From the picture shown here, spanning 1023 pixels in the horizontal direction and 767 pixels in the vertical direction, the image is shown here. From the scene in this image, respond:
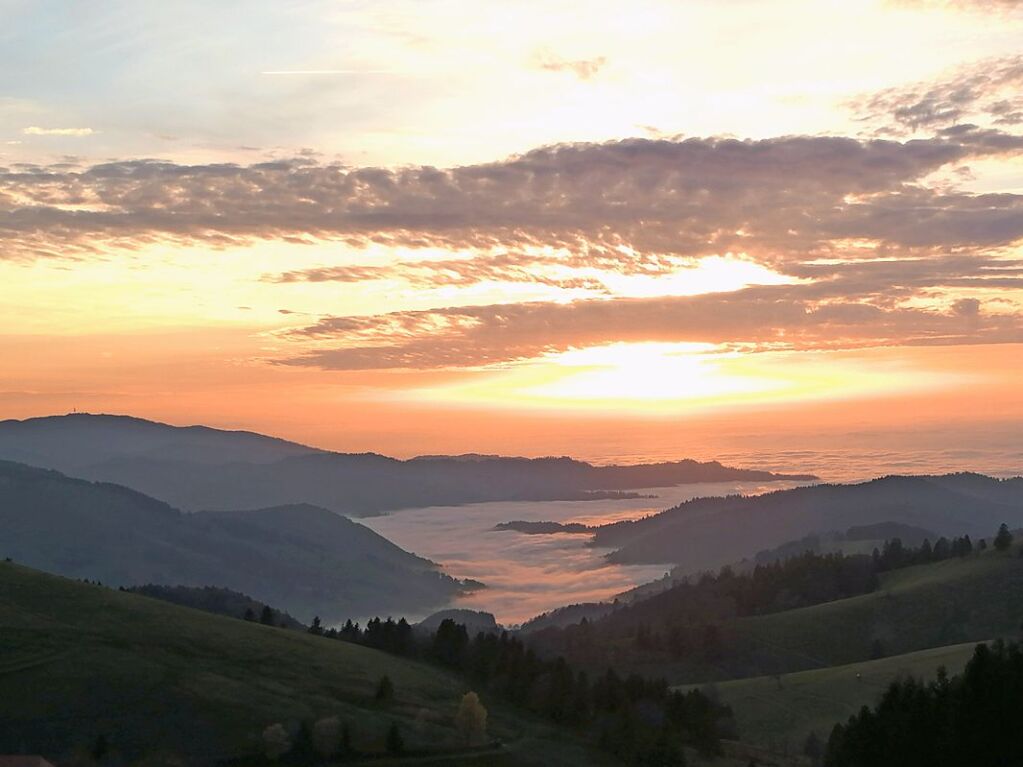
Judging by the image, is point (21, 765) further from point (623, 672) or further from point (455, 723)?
point (623, 672)

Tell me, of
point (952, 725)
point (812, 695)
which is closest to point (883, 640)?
point (812, 695)

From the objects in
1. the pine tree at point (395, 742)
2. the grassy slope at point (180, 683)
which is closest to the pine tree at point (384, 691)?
the grassy slope at point (180, 683)

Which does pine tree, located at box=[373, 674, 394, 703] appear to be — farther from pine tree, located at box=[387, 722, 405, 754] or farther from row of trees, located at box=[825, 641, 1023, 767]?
row of trees, located at box=[825, 641, 1023, 767]

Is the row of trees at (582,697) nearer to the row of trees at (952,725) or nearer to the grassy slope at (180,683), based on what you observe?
the grassy slope at (180,683)

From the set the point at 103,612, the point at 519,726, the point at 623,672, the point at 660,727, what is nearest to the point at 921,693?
the point at 660,727

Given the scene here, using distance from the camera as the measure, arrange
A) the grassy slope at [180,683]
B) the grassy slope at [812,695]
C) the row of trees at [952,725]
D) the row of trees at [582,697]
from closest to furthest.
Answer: the row of trees at [952,725] < the grassy slope at [180,683] < the row of trees at [582,697] < the grassy slope at [812,695]

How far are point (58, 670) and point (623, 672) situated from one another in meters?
111

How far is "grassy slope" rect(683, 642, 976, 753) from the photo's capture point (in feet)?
414

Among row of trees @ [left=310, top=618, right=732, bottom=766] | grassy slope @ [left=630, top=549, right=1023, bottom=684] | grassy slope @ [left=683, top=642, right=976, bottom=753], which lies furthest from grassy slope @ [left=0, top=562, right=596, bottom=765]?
grassy slope @ [left=630, top=549, right=1023, bottom=684]

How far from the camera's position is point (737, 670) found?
186 meters

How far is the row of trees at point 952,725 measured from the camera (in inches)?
2852

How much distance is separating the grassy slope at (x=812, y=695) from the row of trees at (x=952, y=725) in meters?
39.0

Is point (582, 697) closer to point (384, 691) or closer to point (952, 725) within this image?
point (384, 691)

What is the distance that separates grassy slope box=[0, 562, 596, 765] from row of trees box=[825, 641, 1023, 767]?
24.5m
